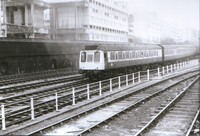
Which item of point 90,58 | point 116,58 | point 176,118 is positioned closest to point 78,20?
point 116,58

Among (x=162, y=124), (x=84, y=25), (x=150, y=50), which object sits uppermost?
(x=84, y=25)

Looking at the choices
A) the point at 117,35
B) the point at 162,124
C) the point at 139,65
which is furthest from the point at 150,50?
the point at 117,35

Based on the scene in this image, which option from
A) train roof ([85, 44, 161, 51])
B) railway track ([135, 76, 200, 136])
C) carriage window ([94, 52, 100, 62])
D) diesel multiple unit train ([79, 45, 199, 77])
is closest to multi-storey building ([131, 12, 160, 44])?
diesel multiple unit train ([79, 45, 199, 77])

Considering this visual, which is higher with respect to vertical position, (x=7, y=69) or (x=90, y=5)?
(x=90, y=5)

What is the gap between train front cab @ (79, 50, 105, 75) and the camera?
24375mm

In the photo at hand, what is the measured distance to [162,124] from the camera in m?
11.7

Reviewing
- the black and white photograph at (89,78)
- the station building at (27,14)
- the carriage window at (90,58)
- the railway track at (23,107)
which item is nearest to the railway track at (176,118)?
the black and white photograph at (89,78)

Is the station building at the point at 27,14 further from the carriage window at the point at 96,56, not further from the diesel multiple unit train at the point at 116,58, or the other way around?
the carriage window at the point at 96,56

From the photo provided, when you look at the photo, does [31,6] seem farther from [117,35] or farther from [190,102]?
[190,102]

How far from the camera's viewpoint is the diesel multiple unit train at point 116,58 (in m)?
24.5

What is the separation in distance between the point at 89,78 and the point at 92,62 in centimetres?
142

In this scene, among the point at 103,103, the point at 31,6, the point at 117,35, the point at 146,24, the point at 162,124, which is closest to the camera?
the point at 162,124

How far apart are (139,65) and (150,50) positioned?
150 inches

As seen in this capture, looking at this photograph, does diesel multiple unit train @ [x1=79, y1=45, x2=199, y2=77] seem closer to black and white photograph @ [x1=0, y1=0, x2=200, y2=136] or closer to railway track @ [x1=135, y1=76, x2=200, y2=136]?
black and white photograph @ [x1=0, y1=0, x2=200, y2=136]
